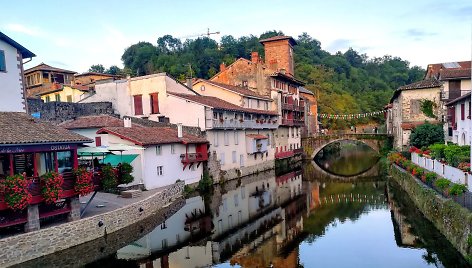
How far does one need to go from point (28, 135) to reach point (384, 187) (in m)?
30.5

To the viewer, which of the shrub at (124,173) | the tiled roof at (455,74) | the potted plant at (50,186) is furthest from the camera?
the tiled roof at (455,74)

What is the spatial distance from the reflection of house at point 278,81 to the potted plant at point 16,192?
41.0m

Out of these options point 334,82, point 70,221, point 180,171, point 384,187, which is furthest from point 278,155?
point 334,82

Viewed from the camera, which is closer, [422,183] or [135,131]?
[422,183]

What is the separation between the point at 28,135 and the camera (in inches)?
732

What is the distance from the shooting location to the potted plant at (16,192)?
16484 mm

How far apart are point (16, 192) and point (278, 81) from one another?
150 ft

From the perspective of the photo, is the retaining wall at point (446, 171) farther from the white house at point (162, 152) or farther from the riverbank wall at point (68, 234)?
the white house at point (162, 152)

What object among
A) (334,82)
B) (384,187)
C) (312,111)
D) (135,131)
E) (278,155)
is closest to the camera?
(135,131)

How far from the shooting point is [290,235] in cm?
2300

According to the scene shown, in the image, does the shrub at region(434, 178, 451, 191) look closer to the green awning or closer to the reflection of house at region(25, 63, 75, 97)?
the green awning

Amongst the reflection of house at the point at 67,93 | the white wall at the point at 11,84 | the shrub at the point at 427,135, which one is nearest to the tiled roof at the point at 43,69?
the reflection of house at the point at 67,93

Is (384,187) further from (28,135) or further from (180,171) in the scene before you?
(28,135)

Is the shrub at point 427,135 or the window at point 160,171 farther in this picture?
the shrub at point 427,135
